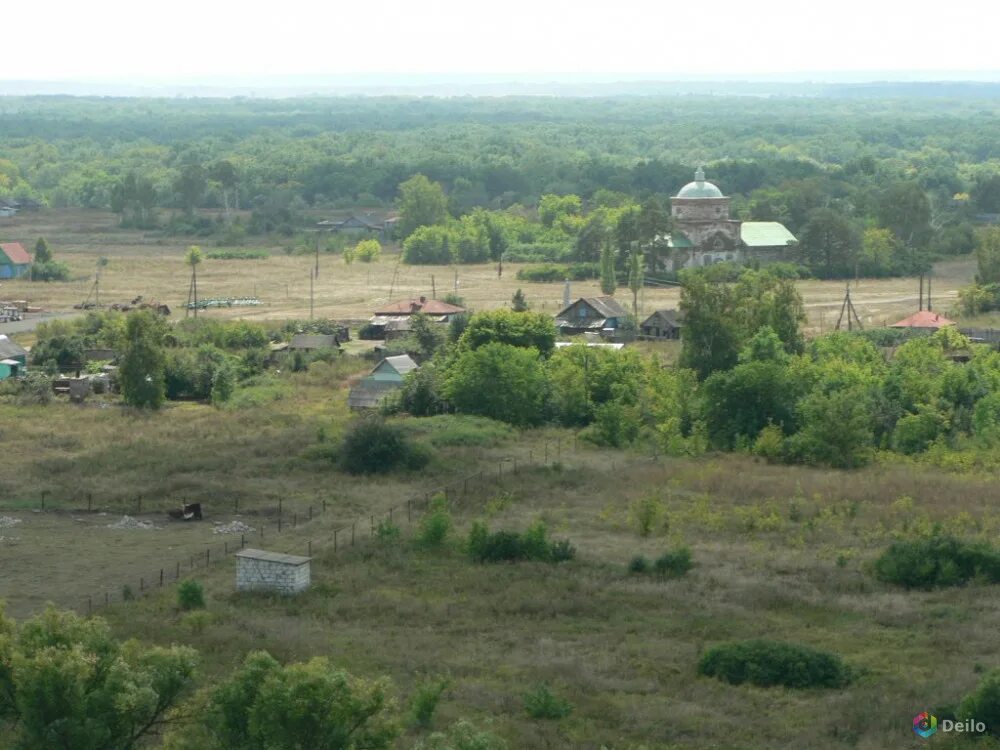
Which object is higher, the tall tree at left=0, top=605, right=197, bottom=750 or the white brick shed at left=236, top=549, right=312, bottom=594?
the tall tree at left=0, top=605, right=197, bottom=750

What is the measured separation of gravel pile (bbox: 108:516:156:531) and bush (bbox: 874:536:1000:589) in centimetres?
1257

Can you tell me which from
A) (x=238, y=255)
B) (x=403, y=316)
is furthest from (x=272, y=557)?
(x=238, y=255)

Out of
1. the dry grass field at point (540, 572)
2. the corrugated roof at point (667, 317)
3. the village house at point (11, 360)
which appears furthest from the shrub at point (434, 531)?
the corrugated roof at point (667, 317)

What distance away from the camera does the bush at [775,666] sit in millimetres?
24812

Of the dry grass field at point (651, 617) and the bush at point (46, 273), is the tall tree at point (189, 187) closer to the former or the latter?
the bush at point (46, 273)

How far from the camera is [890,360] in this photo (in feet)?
162

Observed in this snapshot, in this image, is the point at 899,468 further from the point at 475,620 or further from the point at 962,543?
the point at 475,620

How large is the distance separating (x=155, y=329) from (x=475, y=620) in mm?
20127

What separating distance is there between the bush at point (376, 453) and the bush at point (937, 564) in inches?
447

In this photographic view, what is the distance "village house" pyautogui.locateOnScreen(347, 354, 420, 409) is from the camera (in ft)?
150

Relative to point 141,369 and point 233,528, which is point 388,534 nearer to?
point 233,528

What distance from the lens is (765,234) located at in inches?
3157

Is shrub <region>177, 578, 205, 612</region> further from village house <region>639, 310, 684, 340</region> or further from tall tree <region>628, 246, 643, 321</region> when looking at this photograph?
tall tree <region>628, 246, 643, 321</region>

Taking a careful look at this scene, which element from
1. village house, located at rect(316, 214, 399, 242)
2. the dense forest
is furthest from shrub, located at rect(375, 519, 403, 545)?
village house, located at rect(316, 214, 399, 242)
